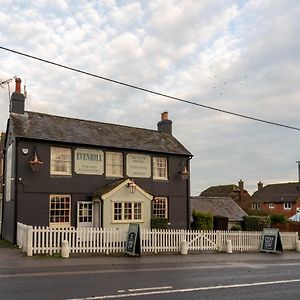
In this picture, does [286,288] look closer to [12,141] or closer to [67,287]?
[67,287]

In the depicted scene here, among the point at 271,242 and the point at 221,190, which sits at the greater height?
the point at 221,190

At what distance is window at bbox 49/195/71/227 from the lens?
24125 mm

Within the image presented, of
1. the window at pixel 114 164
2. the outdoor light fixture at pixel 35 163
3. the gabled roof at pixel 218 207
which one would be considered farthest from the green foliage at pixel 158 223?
the gabled roof at pixel 218 207

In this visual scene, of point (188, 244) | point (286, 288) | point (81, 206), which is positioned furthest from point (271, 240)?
point (286, 288)

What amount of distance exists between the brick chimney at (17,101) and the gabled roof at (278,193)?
56942 millimetres

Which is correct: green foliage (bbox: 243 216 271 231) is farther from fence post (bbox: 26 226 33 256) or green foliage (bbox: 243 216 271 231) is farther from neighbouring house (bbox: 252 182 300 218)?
neighbouring house (bbox: 252 182 300 218)

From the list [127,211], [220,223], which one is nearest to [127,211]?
[127,211]

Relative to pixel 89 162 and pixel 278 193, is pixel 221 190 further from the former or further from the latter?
pixel 89 162

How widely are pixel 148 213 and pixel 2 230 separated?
8961mm

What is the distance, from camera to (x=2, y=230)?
26.7 metres

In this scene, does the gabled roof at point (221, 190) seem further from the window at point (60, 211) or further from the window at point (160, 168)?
the window at point (60, 211)

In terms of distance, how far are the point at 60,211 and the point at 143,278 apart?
13359mm

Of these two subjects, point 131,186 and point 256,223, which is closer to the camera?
point 131,186

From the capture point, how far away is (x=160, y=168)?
28.6 metres
